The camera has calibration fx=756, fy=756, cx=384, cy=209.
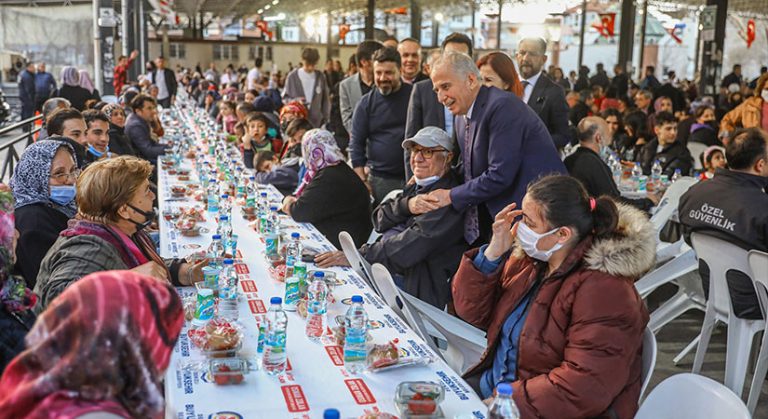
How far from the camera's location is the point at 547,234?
8.15 feet

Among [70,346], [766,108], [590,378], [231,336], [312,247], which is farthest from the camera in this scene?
[766,108]

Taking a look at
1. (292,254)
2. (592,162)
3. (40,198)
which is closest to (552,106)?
(592,162)

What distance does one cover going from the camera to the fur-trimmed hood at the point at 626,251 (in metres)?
2.30

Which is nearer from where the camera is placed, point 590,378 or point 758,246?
point 590,378

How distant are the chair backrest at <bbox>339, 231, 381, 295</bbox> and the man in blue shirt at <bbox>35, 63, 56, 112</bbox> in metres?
12.5

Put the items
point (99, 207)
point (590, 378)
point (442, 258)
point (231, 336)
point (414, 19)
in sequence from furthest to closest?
point (414, 19) < point (442, 258) < point (99, 207) < point (231, 336) < point (590, 378)

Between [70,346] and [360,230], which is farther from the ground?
[70,346]

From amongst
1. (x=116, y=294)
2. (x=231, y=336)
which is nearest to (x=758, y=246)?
(x=231, y=336)

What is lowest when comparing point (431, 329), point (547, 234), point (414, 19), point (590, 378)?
point (431, 329)

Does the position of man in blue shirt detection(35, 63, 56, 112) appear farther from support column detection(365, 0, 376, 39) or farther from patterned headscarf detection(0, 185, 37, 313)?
patterned headscarf detection(0, 185, 37, 313)

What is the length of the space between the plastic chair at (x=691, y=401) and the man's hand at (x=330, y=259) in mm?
1732

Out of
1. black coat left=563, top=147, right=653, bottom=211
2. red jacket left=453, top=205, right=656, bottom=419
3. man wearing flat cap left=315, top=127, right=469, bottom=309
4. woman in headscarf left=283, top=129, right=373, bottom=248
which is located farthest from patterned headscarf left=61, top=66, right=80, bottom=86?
red jacket left=453, top=205, right=656, bottom=419

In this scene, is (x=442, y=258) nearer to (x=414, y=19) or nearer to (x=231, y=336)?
(x=231, y=336)

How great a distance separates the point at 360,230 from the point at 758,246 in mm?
2119
